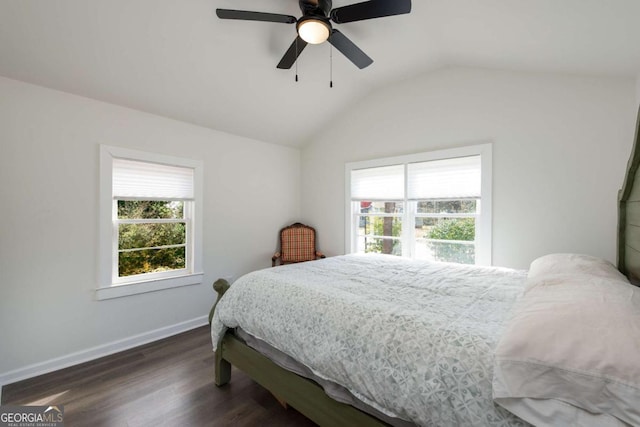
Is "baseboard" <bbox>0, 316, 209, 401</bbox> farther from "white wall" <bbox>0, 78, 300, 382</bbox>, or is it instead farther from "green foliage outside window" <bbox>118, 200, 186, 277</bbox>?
"green foliage outside window" <bbox>118, 200, 186, 277</bbox>

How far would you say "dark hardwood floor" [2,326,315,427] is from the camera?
183 cm

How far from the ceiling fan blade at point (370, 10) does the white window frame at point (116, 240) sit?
224 cm

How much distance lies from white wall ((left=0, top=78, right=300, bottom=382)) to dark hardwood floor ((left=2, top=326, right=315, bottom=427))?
0.99 ft

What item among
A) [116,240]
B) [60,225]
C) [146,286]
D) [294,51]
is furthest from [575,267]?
[60,225]

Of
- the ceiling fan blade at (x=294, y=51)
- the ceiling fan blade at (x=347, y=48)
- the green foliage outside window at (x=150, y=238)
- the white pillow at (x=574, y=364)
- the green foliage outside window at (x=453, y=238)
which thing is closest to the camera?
the white pillow at (x=574, y=364)

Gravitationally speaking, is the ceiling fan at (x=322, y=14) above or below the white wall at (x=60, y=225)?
above

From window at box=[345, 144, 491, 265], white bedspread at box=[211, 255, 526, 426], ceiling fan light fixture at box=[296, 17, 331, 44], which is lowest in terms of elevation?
white bedspread at box=[211, 255, 526, 426]

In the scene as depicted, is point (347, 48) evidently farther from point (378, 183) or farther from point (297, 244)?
point (297, 244)

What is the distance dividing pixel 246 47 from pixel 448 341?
→ 2771 mm

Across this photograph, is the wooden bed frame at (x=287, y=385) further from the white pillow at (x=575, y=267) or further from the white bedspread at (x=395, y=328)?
the white pillow at (x=575, y=267)

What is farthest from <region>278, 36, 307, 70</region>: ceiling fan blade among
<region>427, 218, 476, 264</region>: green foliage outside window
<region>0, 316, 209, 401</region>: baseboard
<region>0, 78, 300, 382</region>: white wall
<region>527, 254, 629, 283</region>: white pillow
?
<region>0, 316, 209, 401</region>: baseboard

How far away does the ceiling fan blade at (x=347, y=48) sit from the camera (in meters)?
2.05

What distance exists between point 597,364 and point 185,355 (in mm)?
2927

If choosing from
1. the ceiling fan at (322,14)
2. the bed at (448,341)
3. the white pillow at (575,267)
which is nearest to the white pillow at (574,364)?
the bed at (448,341)
